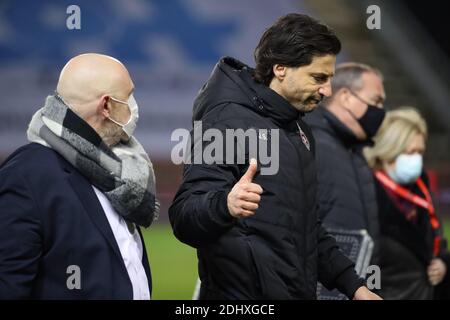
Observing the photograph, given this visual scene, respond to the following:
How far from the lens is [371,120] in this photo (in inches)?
206

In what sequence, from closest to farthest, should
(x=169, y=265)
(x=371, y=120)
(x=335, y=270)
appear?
(x=335, y=270) → (x=371, y=120) → (x=169, y=265)

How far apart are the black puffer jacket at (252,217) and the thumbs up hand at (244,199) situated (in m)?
0.05

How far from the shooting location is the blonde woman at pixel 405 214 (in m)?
5.34

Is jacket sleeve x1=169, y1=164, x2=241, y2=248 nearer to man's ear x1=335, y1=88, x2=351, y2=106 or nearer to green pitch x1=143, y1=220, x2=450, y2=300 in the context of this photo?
man's ear x1=335, y1=88, x2=351, y2=106

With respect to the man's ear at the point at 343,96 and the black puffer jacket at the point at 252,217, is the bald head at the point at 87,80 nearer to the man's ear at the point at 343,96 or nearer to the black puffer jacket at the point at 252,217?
the black puffer jacket at the point at 252,217

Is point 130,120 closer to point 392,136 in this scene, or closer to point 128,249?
point 128,249

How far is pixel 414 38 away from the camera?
18656 millimetres

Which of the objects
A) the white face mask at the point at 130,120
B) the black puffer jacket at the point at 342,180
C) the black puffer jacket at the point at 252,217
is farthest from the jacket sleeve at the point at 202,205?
the black puffer jacket at the point at 342,180

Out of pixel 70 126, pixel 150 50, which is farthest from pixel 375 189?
pixel 150 50

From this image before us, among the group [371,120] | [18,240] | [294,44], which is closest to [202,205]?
[18,240]

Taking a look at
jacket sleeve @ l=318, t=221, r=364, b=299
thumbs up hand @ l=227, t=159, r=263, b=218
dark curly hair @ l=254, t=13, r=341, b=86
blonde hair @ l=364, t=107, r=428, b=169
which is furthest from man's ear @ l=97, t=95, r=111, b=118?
blonde hair @ l=364, t=107, r=428, b=169

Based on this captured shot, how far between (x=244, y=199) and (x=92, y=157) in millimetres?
522
